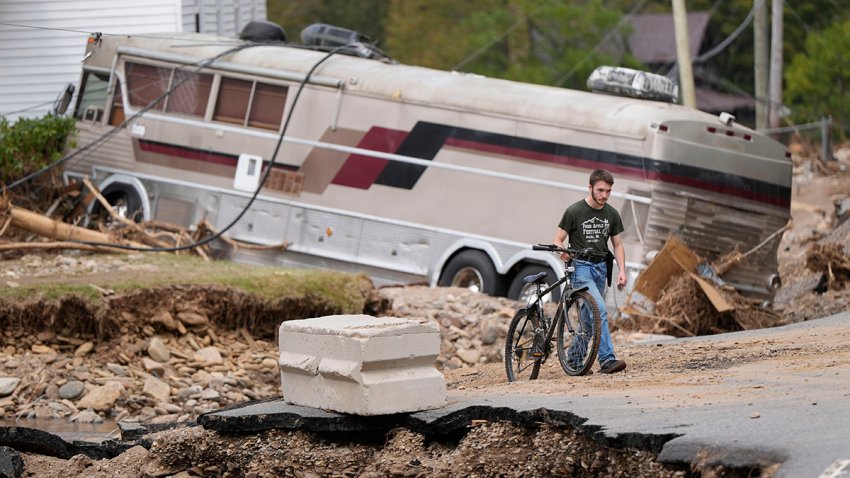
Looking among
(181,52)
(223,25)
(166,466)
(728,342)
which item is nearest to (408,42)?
(223,25)

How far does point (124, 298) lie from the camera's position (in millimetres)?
15688

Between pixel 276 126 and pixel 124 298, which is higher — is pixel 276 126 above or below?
above

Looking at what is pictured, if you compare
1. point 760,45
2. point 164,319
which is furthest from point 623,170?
point 760,45

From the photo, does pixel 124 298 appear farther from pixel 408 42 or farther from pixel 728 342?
pixel 408 42

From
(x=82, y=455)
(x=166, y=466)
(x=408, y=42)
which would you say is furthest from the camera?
(x=408, y=42)

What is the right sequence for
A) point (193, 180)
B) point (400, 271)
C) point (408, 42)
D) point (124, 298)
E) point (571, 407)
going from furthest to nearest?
point (408, 42)
point (193, 180)
point (400, 271)
point (124, 298)
point (571, 407)

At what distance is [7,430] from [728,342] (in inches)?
258

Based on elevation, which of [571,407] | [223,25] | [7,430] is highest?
[223,25]

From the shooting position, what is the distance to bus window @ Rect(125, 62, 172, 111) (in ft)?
72.2

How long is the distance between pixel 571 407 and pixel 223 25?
1961 centimetres

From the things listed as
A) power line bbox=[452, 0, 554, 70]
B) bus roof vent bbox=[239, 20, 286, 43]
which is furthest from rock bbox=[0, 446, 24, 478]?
power line bbox=[452, 0, 554, 70]

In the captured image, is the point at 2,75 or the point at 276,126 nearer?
the point at 276,126

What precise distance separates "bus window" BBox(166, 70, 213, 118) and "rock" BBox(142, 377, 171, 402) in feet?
24.6

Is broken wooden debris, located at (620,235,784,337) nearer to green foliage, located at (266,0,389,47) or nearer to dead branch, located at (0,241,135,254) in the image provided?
dead branch, located at (0,241,135,254)
